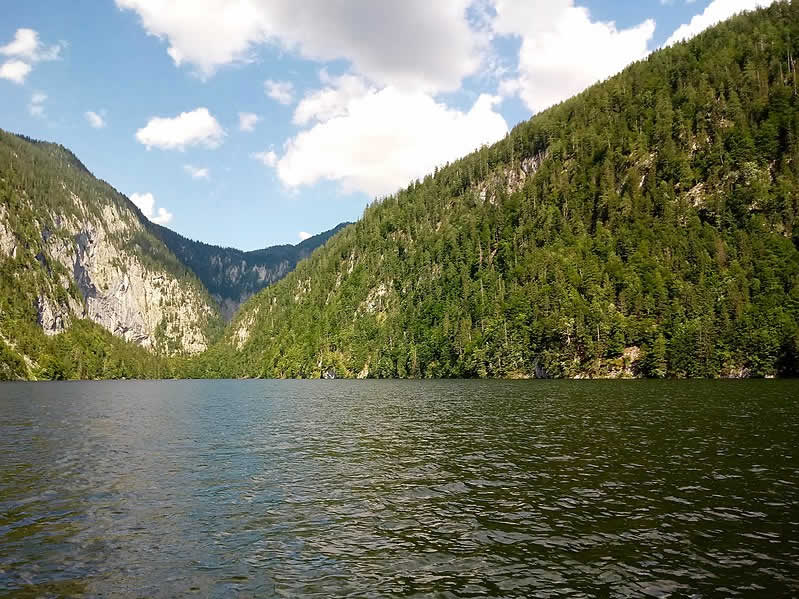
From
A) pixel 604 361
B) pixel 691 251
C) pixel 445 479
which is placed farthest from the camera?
pixel 691 251

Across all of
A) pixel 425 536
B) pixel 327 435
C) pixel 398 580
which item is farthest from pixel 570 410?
pixel 398 580

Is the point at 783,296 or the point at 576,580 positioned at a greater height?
the point at 783,296

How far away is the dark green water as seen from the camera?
1588 cm

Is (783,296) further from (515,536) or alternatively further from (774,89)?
(515,536)

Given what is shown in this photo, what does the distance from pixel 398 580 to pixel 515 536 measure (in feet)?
19.9

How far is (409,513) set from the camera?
907 inches

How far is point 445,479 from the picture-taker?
1158 inches

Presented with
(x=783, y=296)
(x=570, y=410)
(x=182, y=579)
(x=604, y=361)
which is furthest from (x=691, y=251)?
(x=182, y=579)

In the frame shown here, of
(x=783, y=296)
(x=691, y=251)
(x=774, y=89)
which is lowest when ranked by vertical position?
(x=783, y=296)

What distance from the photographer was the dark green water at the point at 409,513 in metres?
15.9

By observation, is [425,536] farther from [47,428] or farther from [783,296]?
[783,296]

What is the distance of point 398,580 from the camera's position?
15.9m

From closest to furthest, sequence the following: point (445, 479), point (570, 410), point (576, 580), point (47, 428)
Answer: point (576, 580) < point (445, 479) < point (47, 428) < point (570, 410)

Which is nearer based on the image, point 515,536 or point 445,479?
point 515,536
